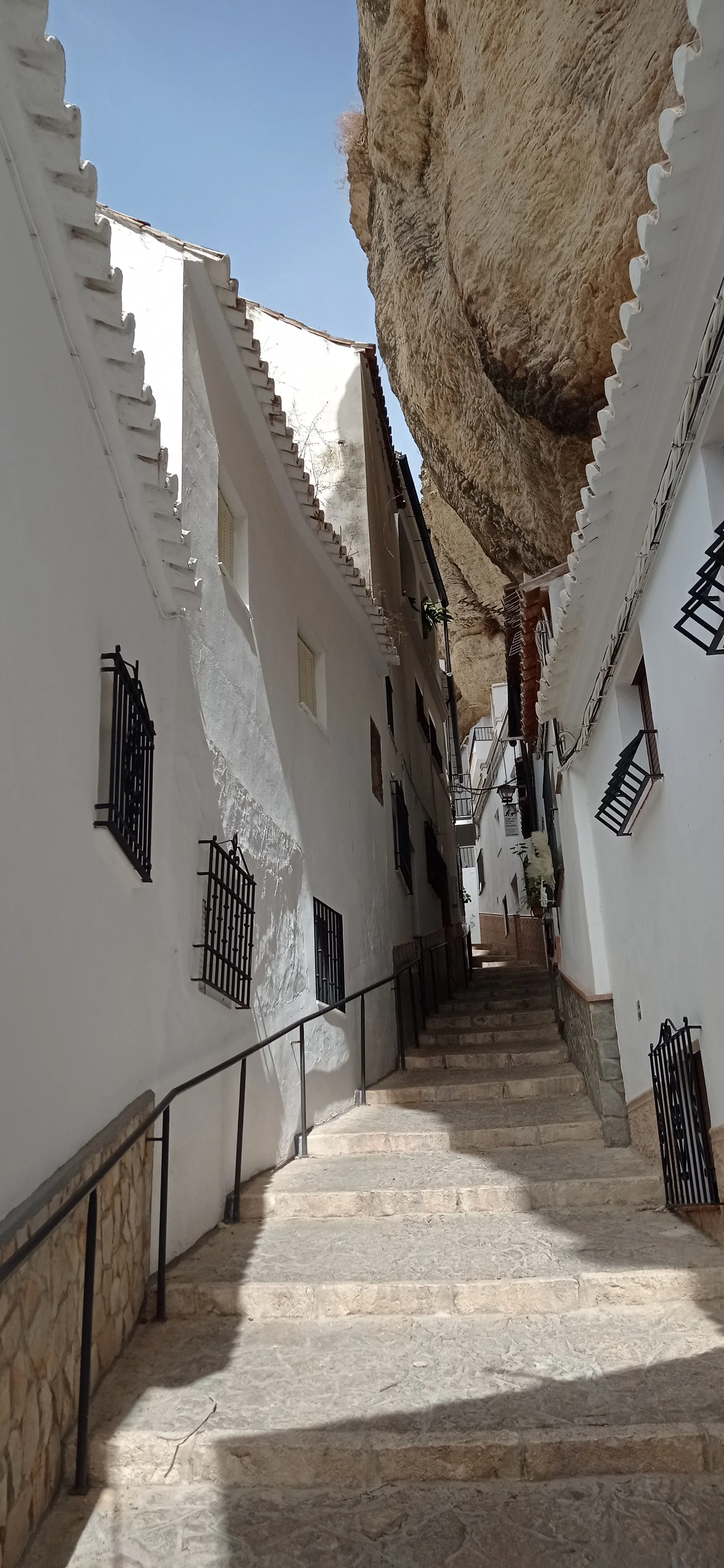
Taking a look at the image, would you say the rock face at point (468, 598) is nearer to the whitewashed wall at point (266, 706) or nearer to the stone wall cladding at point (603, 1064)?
the whitewashed wall at point (266, 706)

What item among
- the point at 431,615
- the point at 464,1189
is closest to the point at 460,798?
the point at 431,615

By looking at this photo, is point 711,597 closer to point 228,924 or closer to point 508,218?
point 228,924

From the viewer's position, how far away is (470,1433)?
3100mm

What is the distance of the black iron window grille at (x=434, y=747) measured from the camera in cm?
1802

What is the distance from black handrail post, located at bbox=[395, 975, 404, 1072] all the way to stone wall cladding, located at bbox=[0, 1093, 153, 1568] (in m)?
6.45

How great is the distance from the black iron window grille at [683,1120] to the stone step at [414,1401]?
2.22ft

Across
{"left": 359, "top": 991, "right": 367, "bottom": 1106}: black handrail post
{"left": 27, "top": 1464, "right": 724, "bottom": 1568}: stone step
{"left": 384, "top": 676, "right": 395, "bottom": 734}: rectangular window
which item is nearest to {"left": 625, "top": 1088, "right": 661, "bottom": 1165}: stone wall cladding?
{"left": 359, "top": 991, "right": 367, "bottom": 1106}: black handrail post

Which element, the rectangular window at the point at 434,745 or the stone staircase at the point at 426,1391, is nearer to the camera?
the stone staircase at the point at 426,1391

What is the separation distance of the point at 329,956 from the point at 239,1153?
9.60 feet

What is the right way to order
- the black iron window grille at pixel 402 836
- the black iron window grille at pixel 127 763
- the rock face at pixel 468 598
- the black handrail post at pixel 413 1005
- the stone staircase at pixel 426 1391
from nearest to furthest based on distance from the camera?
1. the stone staircase at pixel 426 1391
2. the black iron window grille at pixel 127 763
3. the black handrail post at pixel 413 1005
4. the black iron window grille at pixel 402 836
5. the rock face at pixel 468 598

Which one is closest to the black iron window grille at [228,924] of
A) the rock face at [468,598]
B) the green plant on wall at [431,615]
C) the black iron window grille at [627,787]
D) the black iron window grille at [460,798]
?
the black iron window grille at [627,787]

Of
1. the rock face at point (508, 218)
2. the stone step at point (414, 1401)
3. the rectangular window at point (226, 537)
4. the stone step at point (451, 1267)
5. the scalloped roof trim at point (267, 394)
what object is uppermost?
the rock face at point (508, 218)

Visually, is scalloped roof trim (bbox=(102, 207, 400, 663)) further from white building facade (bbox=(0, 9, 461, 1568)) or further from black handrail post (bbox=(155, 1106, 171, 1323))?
black handrail post (bbox=(155, 1106, 171, 1323))

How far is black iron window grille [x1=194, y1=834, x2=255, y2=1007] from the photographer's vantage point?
5.54 metres
